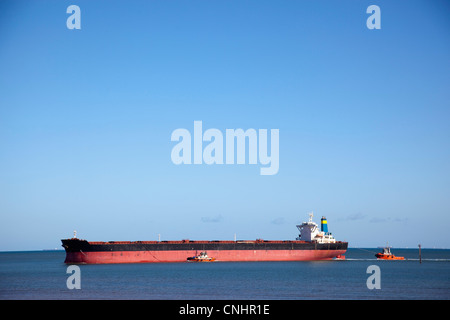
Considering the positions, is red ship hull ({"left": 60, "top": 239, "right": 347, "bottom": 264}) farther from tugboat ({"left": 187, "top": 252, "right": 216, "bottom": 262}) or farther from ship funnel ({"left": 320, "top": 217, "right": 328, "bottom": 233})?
ship funnel ({"left": 320, "top": 217, "right": 328, "bottom": 233})

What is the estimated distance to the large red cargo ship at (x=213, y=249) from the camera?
63469 millimetres

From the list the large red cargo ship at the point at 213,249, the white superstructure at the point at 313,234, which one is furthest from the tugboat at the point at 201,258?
the white superstructure at the point at 313,234

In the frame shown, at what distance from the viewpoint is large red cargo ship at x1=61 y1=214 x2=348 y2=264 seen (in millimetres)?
63469

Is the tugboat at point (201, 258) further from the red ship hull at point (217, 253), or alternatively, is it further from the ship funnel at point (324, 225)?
the ship funnel at point (324, 225)

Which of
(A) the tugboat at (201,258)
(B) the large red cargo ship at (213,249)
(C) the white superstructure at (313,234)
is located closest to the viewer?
(B) the large red cargo ship at (213,249)

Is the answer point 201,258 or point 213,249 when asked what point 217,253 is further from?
point 201,258

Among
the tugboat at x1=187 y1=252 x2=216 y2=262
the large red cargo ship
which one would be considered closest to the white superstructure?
the large red cargo ship

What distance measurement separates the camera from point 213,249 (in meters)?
70.3

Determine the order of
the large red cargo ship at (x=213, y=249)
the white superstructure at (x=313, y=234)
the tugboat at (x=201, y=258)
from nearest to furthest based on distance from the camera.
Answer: the large red cargo ship at (x=213, y=249) → the tugboat at (x=201, y=258) → the white superstructure at (x=313, y=234)

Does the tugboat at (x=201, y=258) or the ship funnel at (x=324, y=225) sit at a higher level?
the ship funnel at (x=324, y=225)

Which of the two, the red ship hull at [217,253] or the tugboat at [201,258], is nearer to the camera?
the red ship hull at [217,253]
